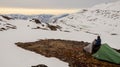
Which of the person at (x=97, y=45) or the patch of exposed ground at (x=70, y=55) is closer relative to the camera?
the patch of exposed ground at (x=70, y=55)

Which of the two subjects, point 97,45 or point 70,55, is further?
point 97,45

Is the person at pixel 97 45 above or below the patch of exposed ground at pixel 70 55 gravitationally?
above

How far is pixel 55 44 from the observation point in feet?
109

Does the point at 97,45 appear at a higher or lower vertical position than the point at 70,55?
higher

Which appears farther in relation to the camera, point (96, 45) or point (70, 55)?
point (96, 45)

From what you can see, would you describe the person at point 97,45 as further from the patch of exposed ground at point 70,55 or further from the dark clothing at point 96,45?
the patch of exposed ground at point 70,55

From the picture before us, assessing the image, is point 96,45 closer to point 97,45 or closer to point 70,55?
point 97,45

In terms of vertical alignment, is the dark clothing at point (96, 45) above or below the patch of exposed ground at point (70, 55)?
above

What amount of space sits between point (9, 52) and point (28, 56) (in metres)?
2.13

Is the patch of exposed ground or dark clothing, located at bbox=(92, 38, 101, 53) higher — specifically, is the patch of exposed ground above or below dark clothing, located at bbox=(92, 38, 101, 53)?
below

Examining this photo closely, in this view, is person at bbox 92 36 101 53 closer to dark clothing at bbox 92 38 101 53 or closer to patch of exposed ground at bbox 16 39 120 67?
dark clothing at bbox 92 38 101 53

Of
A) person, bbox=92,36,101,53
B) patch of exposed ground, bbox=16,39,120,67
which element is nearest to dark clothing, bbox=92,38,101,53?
person, bbox=92,36,101,53

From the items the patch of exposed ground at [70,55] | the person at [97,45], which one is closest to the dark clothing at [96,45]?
the person at [97,45]

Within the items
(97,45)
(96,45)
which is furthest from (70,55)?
(97,45)
